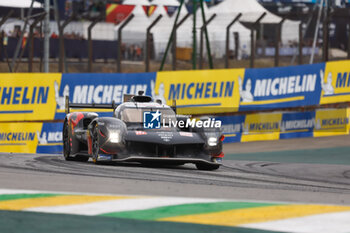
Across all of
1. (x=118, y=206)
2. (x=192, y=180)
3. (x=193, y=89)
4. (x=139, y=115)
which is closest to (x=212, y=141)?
(x=139, y=115)

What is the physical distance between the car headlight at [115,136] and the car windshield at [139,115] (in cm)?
72

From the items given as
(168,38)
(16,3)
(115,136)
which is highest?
(16,3)

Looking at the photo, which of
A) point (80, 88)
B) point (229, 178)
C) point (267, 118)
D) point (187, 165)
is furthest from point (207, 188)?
point (267, 118)

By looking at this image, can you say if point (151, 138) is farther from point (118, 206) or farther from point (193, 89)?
point (193, 89)

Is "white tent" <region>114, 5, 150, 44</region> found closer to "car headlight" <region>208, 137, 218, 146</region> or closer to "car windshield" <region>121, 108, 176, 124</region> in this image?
"car windshield" <region>121, 108, 176, 124</region>

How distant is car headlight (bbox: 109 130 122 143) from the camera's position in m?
11.5

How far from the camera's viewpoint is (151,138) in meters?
11.5

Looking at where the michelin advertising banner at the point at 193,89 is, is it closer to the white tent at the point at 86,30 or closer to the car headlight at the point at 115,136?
the car headlight at the point at 115,136

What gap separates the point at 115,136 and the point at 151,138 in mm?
516

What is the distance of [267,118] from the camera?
64.6ft

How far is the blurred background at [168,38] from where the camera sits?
73.2 feet

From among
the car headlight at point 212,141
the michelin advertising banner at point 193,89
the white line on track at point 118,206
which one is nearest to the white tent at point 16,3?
the michelin advertising banner at point 193,89

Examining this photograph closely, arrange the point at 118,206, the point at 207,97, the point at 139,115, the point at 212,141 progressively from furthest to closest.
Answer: the point at 207,97, the point at 139,115, the point at 212,141, the point at 118,206

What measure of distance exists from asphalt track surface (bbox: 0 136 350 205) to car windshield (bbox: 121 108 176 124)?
71 cm
